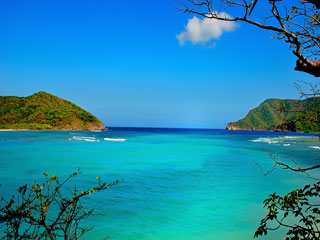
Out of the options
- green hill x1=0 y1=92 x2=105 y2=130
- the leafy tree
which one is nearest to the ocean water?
the leafy tree

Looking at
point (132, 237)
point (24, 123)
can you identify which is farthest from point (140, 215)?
point (24, 123)

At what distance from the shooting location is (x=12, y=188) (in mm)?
10328

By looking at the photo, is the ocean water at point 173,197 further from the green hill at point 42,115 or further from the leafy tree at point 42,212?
the green hill at point 42,115

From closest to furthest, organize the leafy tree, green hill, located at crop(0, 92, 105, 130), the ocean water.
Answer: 1. the leafy tree
2. the ocean water
3. green hill, located at crop(0, 92, 105, 130)

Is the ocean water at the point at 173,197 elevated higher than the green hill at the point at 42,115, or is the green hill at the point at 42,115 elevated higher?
the green hill at the point at 42,115

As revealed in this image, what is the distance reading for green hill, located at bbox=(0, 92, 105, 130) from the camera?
85.7 m

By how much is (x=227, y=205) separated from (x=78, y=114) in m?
104

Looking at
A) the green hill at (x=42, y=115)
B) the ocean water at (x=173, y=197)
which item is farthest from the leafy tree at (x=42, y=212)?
the green hill at (x=42, y=115)

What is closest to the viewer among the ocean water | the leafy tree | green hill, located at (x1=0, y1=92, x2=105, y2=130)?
the leafy tree

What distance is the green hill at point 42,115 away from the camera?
85.7m

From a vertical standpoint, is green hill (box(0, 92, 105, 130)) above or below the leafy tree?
above

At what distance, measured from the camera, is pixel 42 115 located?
92750 millimetres

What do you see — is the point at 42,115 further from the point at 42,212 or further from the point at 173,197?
the point at 42,212

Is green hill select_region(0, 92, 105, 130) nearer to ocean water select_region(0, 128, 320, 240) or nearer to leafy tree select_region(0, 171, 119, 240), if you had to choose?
ocean water select_region(0, 128, 320, 240)
